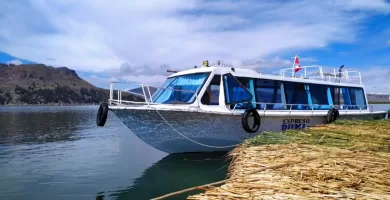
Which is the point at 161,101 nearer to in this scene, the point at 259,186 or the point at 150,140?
the point at 150,140

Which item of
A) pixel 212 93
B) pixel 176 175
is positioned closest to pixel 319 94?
pixel 212 93

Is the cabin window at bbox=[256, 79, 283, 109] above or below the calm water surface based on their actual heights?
above

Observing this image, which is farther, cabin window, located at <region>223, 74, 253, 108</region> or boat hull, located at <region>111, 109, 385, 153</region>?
cabin window, located at <region>223, 74, 253, 108</region>

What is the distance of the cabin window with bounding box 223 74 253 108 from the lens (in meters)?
11.9

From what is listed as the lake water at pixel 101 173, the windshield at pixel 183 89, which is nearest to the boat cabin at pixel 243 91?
the windshield at pixel 183 89

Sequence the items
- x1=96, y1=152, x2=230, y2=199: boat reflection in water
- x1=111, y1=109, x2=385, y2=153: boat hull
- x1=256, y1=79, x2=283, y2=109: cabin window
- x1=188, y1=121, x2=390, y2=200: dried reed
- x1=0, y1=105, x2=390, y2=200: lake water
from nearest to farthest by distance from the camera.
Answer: x1=188, y1=121, x2=390, y2=200: dried reed < x1=96, y1=152, x2=230, y2=199: boat reflection in water < x1=0, y1=105, x2=390, y2=200: lake water < x1=111, y1=109, x2=385, y2=153: boat hull < x1=256, y1=79, x2=283, y2=109: cabin window

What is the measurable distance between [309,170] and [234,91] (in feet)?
22.1

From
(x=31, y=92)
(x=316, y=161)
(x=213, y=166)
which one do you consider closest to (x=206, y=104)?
(x=213, y=166)

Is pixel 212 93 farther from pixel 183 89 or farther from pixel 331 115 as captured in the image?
pixel 331 115

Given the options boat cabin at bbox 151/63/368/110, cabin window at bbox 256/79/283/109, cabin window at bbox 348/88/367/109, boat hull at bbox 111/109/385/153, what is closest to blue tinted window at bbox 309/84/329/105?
boat cabin at bbox 151/63/368/110

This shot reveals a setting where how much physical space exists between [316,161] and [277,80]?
27.2 ft

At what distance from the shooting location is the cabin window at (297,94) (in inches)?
569

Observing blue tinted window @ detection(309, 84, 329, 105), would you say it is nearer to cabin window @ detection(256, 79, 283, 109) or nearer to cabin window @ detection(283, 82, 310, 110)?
cabin window @ detection(283, 82, 310, 110)

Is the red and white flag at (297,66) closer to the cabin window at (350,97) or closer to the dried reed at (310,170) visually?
the cabin window at (350,97)
